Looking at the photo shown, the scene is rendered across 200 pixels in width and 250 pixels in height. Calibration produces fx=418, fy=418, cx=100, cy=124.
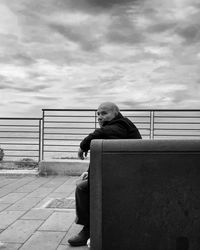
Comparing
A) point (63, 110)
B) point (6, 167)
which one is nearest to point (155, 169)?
point (63, 110)

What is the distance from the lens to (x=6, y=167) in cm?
1166

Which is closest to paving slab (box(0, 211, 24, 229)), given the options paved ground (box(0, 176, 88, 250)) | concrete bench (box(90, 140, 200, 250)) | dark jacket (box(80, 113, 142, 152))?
paved ground (box(0, 176, 88, 250))

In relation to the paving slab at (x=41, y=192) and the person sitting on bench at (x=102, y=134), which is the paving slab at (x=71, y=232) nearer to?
the person sitting on bench at (x=102, y=134)

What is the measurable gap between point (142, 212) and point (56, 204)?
140 inches

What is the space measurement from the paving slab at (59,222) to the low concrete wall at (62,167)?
165 inches

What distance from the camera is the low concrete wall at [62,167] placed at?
1030 cm

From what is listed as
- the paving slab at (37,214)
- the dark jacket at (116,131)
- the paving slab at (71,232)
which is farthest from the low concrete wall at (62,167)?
the dark jacket at (116,131)

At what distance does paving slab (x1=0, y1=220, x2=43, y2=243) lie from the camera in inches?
189

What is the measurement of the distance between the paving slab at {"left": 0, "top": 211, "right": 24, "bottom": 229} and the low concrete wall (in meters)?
4.18

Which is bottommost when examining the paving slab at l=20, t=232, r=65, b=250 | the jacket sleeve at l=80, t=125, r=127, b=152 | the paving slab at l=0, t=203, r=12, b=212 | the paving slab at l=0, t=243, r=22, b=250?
the paving slab at l=0, t=243, r=22, b=250

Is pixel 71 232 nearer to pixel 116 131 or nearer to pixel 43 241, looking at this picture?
pixel 43 241

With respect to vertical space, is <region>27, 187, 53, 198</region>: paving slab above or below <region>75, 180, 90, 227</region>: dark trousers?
below

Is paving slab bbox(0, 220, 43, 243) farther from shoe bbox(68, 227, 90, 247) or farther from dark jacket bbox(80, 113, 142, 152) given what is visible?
dark jacket bbox(80, 113, 142, 152)

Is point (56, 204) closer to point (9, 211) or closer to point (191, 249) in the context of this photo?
point (9, 211)
